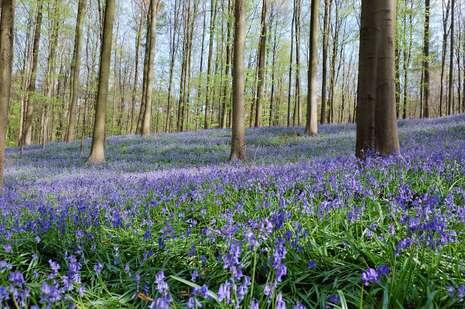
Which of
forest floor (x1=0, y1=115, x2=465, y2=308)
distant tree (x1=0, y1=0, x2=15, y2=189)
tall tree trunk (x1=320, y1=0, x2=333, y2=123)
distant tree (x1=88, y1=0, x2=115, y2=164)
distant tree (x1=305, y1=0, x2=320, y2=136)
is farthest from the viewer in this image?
tall tree trunk (x1=320, y1=0, x2=333, y2=123)

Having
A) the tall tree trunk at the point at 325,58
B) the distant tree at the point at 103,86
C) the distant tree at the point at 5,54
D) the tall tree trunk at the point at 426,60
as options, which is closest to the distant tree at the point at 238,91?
the distant tree at the point at 103,86

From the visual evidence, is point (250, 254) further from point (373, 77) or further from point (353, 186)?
point (373, 77)

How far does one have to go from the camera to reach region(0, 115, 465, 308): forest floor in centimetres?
223

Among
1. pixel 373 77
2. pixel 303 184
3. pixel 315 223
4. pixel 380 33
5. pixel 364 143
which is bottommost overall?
pixel 315 223

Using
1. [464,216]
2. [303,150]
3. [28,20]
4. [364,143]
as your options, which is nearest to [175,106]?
[28,20]

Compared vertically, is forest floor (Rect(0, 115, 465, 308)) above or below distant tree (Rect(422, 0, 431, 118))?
below

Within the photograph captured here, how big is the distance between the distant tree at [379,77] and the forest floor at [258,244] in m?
0.72

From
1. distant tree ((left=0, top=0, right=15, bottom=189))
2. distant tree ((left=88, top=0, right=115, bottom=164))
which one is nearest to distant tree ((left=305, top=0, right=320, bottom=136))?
distant tree ((left=88, top=0, right=115, bottom=164))

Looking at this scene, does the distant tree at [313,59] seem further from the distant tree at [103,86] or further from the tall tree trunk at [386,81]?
the tall tree trunk at [386,81]

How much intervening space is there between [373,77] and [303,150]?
21.2 ft

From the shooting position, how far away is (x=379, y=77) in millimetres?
6840

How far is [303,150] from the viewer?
13.3 m

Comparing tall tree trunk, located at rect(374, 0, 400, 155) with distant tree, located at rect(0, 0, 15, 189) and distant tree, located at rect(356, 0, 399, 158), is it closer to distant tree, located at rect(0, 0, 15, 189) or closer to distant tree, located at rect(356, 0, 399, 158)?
distant tree, located at rect(356, 0, 399, 158)

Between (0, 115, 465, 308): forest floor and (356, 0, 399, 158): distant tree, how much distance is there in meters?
0.72
